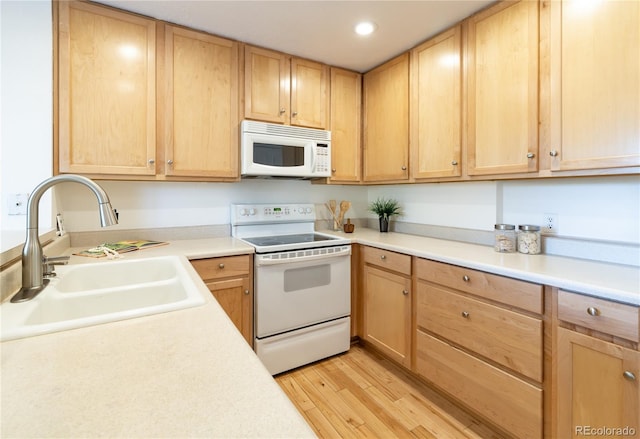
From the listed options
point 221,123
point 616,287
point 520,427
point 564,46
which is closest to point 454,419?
point 520,427

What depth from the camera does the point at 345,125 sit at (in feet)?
8.72

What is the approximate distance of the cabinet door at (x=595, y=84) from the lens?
1.25 metres

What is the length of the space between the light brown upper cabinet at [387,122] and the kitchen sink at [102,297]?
170 cm

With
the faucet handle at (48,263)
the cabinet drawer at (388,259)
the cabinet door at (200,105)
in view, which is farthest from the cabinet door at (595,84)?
the faucet handle at (48,263)

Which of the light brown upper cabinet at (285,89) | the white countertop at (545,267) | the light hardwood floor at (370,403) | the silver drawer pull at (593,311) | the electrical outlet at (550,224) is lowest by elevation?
the light hardwood floor at (370,403)

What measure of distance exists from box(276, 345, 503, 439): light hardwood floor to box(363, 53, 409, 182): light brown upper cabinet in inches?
57.1

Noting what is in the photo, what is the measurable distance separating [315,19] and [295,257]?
5.06ft

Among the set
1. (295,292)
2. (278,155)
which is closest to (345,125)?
(278,155)

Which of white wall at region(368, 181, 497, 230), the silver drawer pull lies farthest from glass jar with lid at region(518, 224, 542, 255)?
the silver drawer pull

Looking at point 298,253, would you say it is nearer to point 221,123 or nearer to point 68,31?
point 221,123

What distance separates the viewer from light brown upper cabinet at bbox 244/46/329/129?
2223 mm

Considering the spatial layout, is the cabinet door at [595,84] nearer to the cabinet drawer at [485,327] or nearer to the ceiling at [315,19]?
the ceiling at [315,19]

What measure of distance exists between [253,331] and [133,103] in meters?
1.63

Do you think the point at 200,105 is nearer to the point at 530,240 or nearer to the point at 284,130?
the point at 284,130
